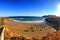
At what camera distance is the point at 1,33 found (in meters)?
2.80

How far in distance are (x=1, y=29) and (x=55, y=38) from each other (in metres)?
4.62

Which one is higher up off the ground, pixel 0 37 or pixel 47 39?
pixel 0 37

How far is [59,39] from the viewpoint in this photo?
659 centimetres

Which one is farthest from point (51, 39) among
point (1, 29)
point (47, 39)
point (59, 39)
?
point (1, 29)

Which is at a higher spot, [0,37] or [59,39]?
[0,37]

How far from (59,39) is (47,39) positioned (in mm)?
1004

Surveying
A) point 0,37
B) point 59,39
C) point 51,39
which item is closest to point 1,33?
point 0,37

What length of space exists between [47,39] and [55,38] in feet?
1.83

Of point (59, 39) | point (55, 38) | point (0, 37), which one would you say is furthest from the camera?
point (55, 38)

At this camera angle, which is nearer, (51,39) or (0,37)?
(0,37)

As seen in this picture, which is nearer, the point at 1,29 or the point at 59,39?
the point at 1,29

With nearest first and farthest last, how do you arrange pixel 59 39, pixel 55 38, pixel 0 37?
pixel 0 37, pixel 59 39, pixel 55 38

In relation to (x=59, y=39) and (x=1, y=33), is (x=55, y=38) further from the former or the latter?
(x=1, y=33)

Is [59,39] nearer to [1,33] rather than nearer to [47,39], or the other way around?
[47,39]
